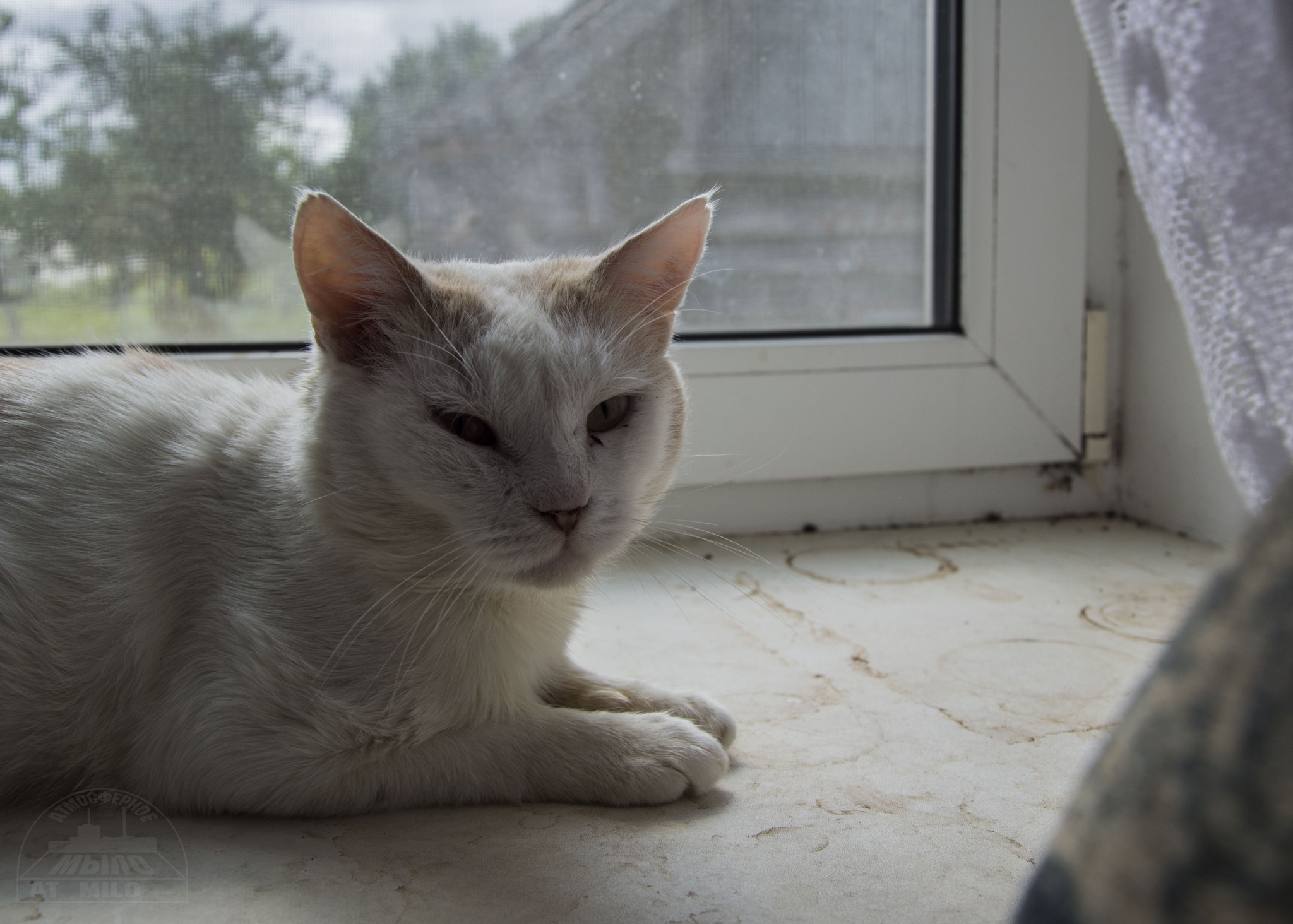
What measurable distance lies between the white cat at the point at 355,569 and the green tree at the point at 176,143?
0.73m

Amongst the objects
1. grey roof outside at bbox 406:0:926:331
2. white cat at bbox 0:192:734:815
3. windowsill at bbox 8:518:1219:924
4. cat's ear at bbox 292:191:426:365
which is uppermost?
grey roof outside at bbox 406:0:926:331

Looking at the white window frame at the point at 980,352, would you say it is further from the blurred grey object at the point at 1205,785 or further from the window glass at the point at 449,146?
the blurred grey object at the point at 1205,785

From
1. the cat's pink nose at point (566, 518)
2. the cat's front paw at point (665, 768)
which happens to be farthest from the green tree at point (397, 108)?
the cat's front paw at point (665, 768)

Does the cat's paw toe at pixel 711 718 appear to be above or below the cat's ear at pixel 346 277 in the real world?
below

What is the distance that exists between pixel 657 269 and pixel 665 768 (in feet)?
1.71

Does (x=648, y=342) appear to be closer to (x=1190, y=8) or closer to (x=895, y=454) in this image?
(x=1190, y=8)

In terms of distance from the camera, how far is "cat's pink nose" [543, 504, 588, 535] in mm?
814

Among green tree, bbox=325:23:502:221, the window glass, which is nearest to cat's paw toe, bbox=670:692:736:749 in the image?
the window glass

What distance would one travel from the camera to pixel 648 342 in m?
1.03

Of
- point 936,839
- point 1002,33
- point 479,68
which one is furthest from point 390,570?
point 1002,33

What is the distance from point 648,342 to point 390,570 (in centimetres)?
37

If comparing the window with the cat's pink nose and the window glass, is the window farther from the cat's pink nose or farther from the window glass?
the cat's pink nose

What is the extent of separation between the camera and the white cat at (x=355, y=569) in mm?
820

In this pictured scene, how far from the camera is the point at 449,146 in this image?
1.66m
